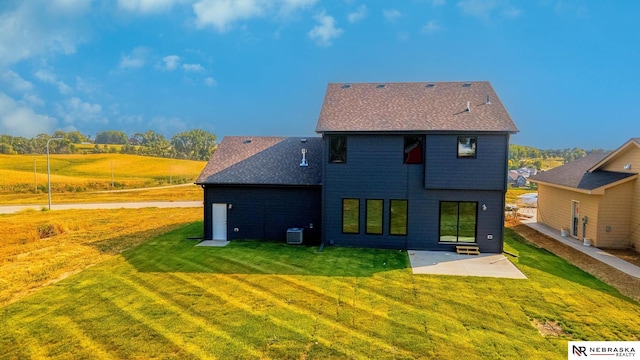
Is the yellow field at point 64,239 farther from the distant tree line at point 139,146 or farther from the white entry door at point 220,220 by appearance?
the distant tree line at point 139,146

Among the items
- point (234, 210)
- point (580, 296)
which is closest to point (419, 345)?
point (580, 296)

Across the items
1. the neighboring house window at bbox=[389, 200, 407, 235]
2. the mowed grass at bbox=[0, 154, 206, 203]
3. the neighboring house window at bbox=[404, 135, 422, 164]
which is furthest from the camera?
the mowed grass at bbox=[0, 154, 206, 203]

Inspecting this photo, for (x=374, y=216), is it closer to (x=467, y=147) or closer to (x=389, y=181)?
(x=389, y=181)

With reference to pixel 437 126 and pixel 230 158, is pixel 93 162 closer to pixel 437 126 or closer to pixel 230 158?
pixel 230 158

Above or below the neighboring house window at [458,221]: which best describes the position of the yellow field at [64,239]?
below

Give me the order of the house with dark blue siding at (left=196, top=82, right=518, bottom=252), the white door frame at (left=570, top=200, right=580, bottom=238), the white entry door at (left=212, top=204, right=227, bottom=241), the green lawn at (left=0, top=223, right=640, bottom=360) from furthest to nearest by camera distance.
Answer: the white door frame at (left=570, top=200, right=580, bottom=238), the white entry door at (left=212, top=204, right=227, bottom=241), the house with dark blue siding at (left=196, top=82, right=518, bottom=252), the green lawn at (left=0, top=223, right=640, bottom=360)

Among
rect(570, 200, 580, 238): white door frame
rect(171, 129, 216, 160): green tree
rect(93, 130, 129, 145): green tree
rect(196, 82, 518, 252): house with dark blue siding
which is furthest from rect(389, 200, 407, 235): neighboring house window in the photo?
rect(93, 130, 129, 145): green tree

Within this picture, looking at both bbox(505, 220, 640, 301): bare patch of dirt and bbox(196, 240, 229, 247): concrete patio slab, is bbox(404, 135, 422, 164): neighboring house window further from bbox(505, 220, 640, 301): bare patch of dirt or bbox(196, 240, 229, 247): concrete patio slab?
bbox(196, 240, 229, 247): concrete patio slab

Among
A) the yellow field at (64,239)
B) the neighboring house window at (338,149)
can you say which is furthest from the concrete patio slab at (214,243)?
the neighboring house window at (338,149)
